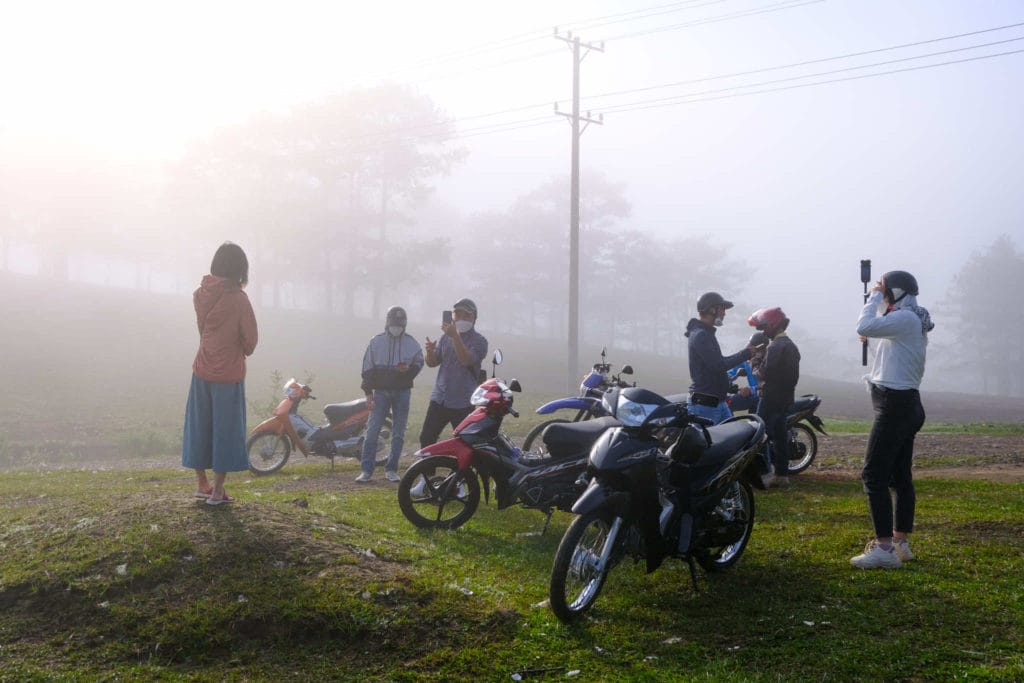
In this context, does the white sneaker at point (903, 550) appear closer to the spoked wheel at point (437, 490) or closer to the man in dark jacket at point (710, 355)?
the man in dark jacket at point (710, 355)

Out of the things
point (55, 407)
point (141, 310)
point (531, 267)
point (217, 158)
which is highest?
point (217, 158)

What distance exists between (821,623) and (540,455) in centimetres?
329

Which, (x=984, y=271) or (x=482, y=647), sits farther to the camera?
(x=984, y=271)

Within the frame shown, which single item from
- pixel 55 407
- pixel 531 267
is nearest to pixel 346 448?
pixel 55 407

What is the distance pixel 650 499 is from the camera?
5.57 metres

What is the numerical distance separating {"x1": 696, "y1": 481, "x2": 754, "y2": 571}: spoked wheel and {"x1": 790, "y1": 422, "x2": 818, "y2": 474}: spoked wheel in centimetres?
460

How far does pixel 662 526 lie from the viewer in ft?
18.5

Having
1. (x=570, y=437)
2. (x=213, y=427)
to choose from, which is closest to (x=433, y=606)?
(x=570, y=437)

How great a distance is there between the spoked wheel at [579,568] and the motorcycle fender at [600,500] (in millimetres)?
53

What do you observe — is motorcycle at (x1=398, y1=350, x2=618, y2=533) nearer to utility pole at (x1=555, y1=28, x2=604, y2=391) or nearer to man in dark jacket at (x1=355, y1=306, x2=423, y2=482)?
man in dark jacket at (x1=355, y1=306, x2=423, y2=482)

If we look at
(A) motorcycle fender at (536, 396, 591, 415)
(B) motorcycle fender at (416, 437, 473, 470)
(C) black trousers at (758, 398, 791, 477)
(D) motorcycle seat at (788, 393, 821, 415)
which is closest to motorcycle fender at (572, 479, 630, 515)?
(B) motorcycle fender at (416, 437, 473, 470)

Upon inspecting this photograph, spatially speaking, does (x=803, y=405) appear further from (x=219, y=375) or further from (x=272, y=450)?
(x=272, y=450)

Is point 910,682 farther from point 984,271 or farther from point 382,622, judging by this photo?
point 984,271

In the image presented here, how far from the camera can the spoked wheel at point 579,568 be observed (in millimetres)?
5109
